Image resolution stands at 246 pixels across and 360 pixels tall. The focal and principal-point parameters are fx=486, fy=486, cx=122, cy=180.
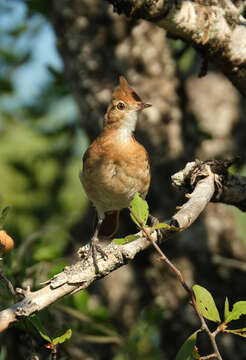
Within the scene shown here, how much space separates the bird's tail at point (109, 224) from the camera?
375 cm

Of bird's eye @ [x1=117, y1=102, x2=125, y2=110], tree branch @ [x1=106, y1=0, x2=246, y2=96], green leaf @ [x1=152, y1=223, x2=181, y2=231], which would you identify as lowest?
green leaf @ [x1=152, y1=223, x2=181, y2=231]

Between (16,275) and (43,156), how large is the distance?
1943mm

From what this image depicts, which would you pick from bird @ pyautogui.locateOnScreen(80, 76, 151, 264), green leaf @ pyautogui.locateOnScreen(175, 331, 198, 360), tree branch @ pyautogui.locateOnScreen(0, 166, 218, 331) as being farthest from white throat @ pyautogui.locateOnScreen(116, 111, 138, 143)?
green leaf @ pyautogui.locateOnScreen(175, 331, 198, 360)

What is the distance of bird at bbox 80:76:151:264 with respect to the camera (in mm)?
3148

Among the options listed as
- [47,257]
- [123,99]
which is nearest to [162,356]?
[47,257]

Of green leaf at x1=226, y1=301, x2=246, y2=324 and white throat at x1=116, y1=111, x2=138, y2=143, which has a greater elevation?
white throat at x1=116, y1=111, x2=138, y2=143

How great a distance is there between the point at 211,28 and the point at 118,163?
1073 mm

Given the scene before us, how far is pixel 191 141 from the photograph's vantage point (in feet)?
13.8

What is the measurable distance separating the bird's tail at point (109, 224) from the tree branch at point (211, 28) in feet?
5.00

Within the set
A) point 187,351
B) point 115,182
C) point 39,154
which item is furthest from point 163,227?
point 39,154

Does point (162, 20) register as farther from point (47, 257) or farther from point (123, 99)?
point (47, 257)

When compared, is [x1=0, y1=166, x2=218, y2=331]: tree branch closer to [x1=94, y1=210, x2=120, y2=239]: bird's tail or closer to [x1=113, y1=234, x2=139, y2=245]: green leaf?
[x1=113, y1=234, x2=139, y2=245]: green leaf

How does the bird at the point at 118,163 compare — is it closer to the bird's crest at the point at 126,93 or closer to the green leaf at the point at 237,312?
the bird's crest at the point at 126,93

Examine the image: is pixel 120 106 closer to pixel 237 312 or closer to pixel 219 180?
pixel 219 180
